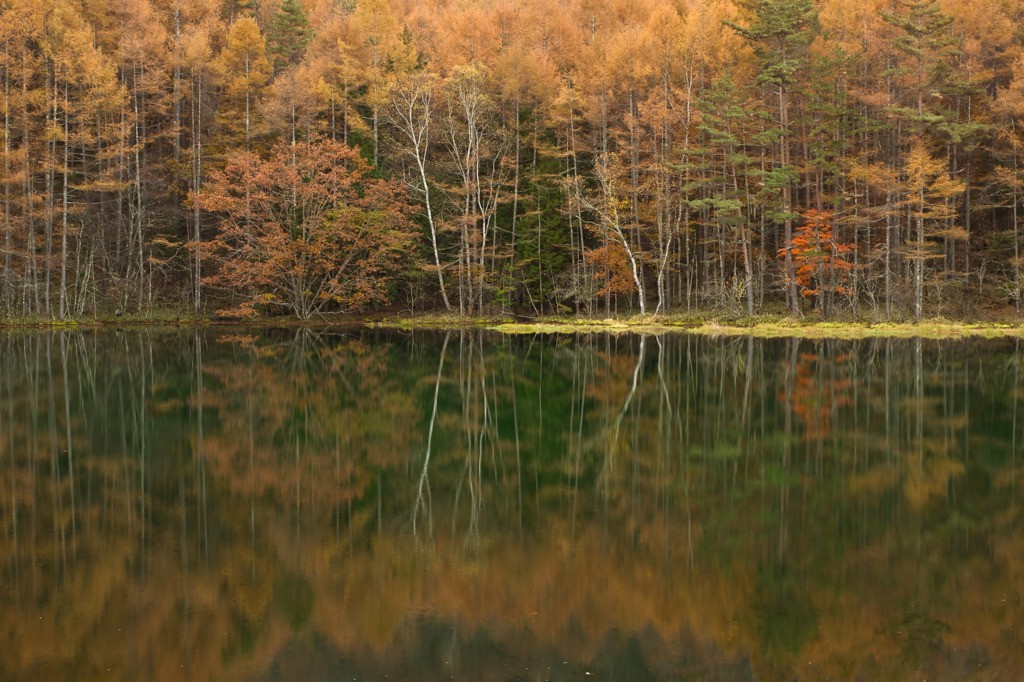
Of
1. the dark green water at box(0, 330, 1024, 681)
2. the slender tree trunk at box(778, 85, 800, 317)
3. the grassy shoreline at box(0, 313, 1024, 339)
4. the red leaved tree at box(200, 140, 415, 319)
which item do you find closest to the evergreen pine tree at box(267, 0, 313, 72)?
the red leaved tree at box(200, 140, 415, 319)

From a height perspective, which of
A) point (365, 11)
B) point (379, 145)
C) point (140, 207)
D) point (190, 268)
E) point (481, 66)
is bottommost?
point (190, 268)

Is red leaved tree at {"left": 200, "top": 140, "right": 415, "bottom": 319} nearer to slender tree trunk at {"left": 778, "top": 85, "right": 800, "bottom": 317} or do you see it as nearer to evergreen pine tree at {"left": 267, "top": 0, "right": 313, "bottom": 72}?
evergreen pine tree at {"left": 267, "top": 0, "right": 313, "bottom": 72}

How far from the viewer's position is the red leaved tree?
36.3 metres

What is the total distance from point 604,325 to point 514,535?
2792 centimetres

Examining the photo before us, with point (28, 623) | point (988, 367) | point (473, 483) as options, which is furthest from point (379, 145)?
point (28, 623)

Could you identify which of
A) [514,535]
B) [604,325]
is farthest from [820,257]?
[514,535]

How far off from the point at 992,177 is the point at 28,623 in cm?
3738

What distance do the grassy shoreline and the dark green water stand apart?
51.7 feet

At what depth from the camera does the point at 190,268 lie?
3934 centimetres

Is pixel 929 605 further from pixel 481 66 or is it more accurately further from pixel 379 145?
pixel 379 145

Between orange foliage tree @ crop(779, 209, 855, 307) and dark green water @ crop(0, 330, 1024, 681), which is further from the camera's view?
orange foliage tree @ crop(779, 209, 855, 307)

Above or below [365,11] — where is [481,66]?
below

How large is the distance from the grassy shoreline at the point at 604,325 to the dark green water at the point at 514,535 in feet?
51.7

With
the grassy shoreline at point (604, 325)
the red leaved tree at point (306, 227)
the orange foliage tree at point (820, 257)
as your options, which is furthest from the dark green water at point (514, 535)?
the red leaved tree at point (306, 227)
